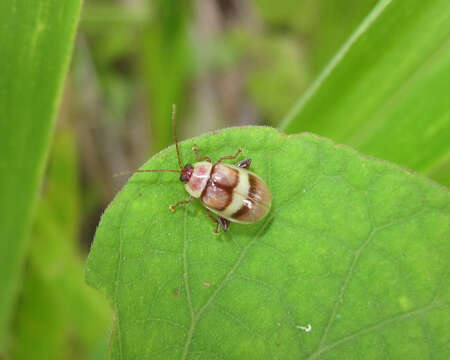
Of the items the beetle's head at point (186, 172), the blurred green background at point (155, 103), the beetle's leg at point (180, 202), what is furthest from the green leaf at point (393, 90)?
the beetle's leg at point (180, 202)

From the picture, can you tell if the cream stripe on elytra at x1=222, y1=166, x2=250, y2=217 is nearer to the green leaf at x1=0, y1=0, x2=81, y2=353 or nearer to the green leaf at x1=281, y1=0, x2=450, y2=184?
the green leaf at x1=281, y1=0, x2=450, y2=184

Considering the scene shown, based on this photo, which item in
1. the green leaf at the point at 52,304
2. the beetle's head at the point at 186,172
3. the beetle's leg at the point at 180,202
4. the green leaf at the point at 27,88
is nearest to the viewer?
the green leaf at the point at 27,88

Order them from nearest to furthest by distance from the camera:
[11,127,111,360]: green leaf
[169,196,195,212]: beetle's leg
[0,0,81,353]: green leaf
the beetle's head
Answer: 1. [0,0,81,353]: green leaf
2. [169,196,195,212]: beetle's leg
3. the beetle's head
4. [11,127,111,360]: green leaf

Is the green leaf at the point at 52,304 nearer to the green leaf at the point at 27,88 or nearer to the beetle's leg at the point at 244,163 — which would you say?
the green leaf at the point at 27,88

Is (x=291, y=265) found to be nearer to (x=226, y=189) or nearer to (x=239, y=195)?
(x=239, y=195)

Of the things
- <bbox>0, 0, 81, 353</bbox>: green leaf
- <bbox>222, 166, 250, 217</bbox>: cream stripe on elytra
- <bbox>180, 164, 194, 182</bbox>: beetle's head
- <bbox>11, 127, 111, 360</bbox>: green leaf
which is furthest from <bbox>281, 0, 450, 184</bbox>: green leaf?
<bbox>11, 127, 111, 360</bbox>: green leaf

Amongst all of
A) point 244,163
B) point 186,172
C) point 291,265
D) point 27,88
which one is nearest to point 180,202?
point 186,172
